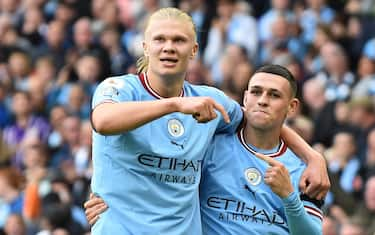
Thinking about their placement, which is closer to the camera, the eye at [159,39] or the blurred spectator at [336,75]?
the eye at [159,39]

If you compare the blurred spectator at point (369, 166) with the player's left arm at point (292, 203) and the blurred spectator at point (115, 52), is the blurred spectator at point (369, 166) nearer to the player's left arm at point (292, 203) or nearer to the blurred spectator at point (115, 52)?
the player's left arm at point (292, 203)

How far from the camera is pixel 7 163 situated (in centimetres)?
1484

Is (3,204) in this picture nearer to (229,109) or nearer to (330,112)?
(330,112)

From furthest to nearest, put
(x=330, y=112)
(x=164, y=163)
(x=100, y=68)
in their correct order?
(x=100, y=68) < (x=330, y=112) < (x=164, y=163)

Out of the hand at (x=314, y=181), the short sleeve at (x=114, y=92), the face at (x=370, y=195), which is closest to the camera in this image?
the short sleeve at (x=114, y=92)

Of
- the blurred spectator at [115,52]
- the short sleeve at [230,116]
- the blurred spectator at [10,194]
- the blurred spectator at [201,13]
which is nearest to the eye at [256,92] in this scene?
the short sleeve at [230,116]

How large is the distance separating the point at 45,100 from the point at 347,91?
14.4 feet

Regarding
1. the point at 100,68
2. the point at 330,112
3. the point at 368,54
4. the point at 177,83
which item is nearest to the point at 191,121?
the point at 177,83

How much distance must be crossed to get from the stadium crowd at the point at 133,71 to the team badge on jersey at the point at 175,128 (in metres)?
4.28

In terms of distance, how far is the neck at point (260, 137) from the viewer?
24.8 feet

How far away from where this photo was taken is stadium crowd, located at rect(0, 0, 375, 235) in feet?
41.3

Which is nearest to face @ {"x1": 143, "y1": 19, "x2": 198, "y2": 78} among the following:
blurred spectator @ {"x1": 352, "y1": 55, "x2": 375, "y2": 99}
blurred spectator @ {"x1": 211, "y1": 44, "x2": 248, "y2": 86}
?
blurred spectator @ {"x1": 352, "y1": 55, "x2": 375, "y2": 99}

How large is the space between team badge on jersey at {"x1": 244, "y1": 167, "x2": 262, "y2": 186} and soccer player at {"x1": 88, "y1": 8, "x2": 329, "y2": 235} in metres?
0.38

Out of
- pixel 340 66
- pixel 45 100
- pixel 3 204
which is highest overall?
pixel 340 66
